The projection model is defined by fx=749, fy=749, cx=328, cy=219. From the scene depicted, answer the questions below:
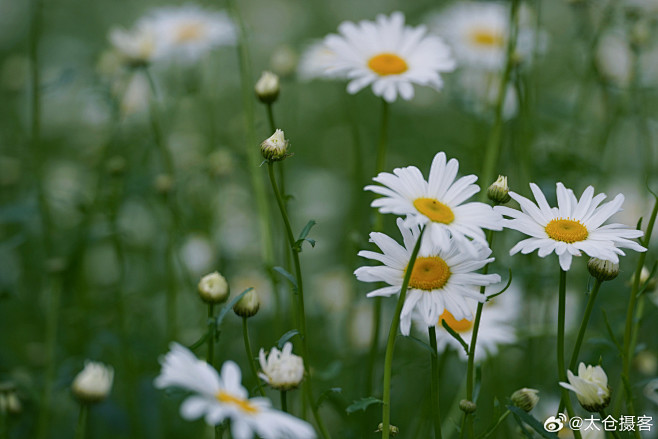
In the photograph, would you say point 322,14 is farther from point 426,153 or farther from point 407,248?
point 407,248

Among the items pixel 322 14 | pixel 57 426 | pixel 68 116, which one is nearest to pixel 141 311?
pixel 57 426

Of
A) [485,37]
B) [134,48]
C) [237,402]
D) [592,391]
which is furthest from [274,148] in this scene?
[485,37]

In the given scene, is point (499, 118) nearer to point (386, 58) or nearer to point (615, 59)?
point (386, 58)

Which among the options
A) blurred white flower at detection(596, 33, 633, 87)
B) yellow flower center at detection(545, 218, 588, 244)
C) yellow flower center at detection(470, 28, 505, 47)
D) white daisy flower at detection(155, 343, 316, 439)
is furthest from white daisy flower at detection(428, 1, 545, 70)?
white daisy flower at detection(155, 343, 316, 439)

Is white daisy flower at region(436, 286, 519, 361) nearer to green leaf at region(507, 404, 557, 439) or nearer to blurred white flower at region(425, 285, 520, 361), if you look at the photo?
blurred white flower at region(425, 285, 520, 361)

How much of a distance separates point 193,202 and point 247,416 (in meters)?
1.34

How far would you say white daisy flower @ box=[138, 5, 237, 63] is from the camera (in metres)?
1.75

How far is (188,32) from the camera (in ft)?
5.94

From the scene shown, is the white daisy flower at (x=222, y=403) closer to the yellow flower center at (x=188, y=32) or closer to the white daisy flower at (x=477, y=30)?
the yellow flower center at (x=188, y=32)

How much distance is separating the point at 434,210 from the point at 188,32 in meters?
1.18

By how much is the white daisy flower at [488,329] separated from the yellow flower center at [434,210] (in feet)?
1.00

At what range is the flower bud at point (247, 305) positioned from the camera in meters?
0.86

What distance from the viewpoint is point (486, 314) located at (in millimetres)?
1392

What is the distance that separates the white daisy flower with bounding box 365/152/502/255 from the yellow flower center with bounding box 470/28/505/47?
4.21ft
